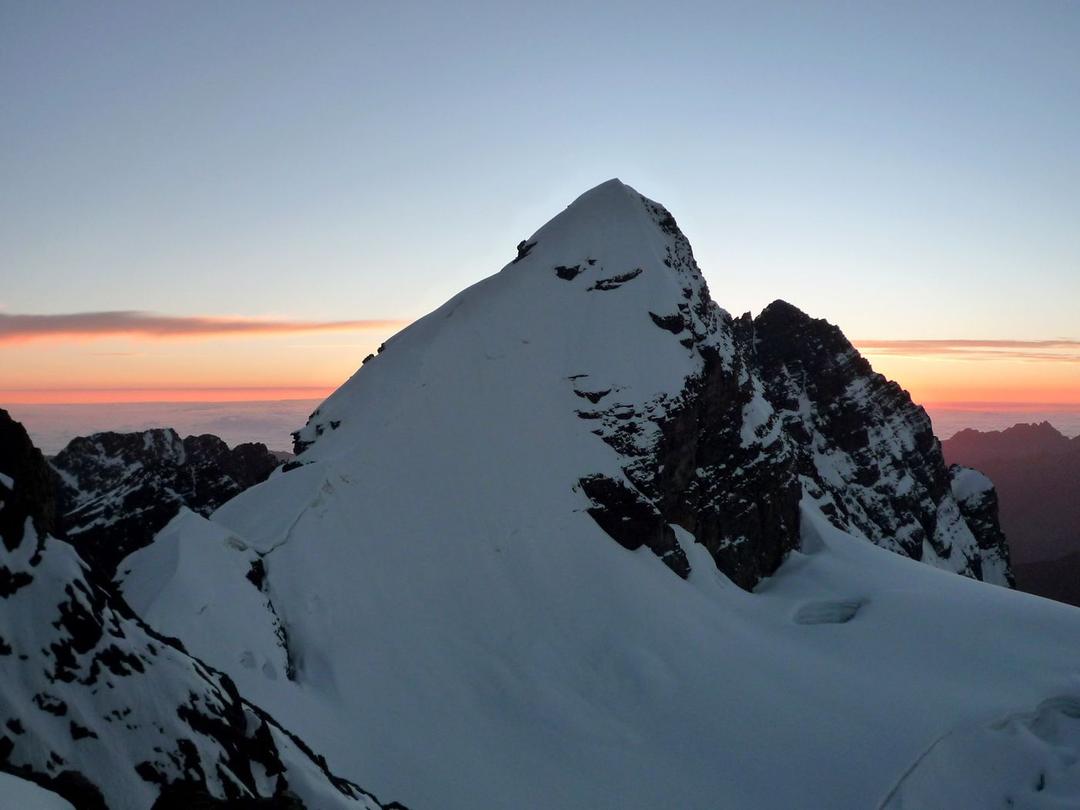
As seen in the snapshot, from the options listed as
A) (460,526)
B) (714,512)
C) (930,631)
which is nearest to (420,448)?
(460,526)

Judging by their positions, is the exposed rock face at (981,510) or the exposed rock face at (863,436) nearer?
the exposed rock face at (863,436)

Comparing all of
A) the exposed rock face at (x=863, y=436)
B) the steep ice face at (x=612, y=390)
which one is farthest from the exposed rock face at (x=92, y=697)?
the exposed rock face at (x=863, y=436)

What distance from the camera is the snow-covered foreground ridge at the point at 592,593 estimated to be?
30.8 meters

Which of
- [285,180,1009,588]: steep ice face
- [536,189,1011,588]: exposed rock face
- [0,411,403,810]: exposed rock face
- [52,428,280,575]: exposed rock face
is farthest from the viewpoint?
[52,428,280,575]: exposed rock face

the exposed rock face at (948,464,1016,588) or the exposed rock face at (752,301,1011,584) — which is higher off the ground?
the exposed rock face at (752,301,1011,584)

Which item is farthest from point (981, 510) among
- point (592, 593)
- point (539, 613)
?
point (539, 613)

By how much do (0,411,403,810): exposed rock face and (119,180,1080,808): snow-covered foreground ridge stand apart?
1210 cm

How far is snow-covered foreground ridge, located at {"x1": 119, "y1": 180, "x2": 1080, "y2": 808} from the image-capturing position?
1212 inches

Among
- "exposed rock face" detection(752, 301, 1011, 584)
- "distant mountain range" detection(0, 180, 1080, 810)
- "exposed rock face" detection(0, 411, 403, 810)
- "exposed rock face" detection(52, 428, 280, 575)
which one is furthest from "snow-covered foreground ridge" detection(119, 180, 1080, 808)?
"exposed rock face" detection(752, 301, 1011, 584)

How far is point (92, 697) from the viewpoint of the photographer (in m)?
14.1

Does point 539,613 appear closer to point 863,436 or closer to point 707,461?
point 707,461

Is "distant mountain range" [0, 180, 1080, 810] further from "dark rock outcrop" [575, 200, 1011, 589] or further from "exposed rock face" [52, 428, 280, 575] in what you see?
"exposed rock face" [52, 428, 280, 575]

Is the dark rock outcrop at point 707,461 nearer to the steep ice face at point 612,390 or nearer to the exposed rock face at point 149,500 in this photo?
the steep ice face at point 612,390

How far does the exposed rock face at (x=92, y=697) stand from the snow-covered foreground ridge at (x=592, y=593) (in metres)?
12.1
